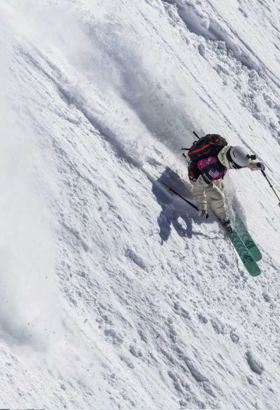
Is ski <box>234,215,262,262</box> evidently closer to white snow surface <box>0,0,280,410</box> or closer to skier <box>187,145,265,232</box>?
white snow surface <box>0,0,280,410</box>

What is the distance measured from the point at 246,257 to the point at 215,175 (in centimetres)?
177

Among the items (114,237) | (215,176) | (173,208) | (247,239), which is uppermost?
(215,176)

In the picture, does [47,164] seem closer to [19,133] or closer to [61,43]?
[19,133]

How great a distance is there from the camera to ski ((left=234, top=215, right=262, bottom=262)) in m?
10.5

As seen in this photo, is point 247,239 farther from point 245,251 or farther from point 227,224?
point 227,224

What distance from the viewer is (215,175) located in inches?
378

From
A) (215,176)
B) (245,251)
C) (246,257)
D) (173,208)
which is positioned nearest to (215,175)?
(215,176)

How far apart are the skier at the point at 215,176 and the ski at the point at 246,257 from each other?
26 cm

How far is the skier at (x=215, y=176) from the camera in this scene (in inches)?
369

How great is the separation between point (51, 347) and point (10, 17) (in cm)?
622

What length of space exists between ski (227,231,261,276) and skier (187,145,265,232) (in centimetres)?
26

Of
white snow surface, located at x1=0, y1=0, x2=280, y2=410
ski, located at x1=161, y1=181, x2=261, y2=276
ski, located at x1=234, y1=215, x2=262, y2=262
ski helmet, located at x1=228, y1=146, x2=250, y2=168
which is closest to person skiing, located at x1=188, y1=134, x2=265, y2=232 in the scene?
ski helmet, located at x1=228, y1=146, x2=250, y2=168

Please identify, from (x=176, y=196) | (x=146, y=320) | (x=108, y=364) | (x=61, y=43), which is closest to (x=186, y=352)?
(x=146, y=320)

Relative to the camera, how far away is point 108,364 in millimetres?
7367
